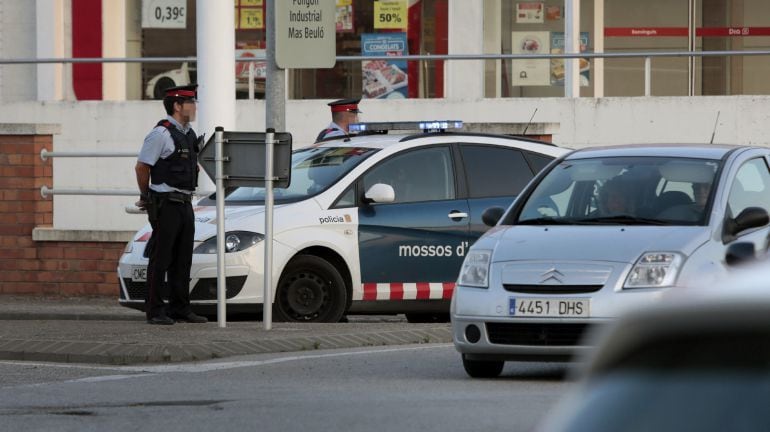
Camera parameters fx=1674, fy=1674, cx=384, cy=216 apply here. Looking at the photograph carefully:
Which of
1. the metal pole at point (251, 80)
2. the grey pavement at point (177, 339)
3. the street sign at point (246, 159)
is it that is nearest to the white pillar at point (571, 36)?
the metal pole at point (251, 80)

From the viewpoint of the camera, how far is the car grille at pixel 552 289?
888cm

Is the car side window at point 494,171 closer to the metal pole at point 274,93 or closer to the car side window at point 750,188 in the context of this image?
the metal pole at point 274,93

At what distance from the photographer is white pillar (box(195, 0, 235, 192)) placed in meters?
16.3

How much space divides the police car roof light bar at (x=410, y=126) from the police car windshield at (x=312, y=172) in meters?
0.43

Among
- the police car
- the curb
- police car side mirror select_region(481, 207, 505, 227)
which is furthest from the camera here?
the police car

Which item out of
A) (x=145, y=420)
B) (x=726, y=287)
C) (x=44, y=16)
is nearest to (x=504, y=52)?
(x=44, y=16)

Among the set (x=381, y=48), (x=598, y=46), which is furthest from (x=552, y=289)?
(x=598, y=46)

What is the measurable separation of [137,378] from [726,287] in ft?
26.1

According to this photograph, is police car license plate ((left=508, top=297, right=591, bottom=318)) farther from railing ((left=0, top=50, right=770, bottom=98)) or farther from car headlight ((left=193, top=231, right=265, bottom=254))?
railing ((left=0, top=50, right=770, bottom=98))

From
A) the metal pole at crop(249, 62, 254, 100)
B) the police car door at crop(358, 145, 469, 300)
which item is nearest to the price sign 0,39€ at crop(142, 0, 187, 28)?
the metal pole at crop(249, 62, 254, 100)

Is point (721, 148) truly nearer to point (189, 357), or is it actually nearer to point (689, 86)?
point (189, 357)

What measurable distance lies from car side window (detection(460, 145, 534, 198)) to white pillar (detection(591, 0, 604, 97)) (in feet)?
30.1

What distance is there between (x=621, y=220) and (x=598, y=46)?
596 inches

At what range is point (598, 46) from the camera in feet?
80.1
